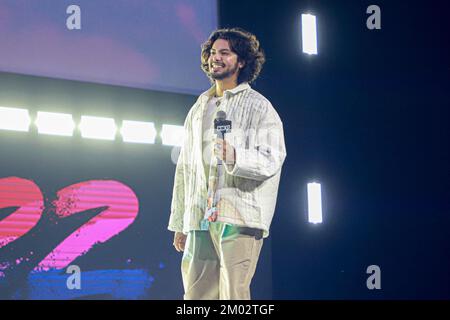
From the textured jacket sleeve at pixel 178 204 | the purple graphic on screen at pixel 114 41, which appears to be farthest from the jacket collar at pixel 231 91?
the purple graphic on screen at pixel 114 41

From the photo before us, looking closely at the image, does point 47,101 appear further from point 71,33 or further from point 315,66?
point 315,66

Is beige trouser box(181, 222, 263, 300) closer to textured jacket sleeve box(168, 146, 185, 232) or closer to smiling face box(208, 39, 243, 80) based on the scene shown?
textured jacket sleeve box(168, 146, 185, 232)

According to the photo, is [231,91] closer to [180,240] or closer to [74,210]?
[180,240]

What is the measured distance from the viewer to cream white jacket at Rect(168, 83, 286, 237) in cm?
287

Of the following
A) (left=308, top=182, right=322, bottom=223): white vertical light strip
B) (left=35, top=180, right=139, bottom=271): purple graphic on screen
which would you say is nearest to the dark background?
(left=308, top=182, right=322, bottom=223): white vertical light strip

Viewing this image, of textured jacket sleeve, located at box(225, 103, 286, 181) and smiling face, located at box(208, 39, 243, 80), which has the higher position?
smiling face, located at box(208, 39, 243, 80)

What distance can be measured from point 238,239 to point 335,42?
2009 millimetres

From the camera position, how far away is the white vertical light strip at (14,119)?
11.9ft

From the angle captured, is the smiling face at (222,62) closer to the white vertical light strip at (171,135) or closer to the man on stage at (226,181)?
the man on stage at (226,181)

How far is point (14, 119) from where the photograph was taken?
144 inches

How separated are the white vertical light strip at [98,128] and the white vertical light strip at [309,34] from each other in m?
1.25

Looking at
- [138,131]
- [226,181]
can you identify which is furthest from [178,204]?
[138,131]

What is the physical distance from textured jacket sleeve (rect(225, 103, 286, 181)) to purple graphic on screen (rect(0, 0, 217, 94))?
108 cm

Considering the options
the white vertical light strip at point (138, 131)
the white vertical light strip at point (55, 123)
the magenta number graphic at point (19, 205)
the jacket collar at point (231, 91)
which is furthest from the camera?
the white vertical light strip at point (138, 131)
